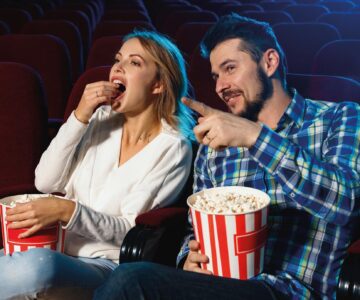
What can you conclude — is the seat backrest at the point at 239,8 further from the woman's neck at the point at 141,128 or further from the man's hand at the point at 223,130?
the man's hand at the point at 223,130

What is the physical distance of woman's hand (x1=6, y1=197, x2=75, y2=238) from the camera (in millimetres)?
868

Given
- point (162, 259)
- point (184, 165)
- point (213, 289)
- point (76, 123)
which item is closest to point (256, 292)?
point (213, 289)

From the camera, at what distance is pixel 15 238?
34.8 inches

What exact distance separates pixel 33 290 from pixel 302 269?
1.21 ft

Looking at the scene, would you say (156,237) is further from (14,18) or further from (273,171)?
(14,18)

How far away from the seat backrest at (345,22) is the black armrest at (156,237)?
1.54 m

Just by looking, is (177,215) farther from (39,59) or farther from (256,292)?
(39,59)

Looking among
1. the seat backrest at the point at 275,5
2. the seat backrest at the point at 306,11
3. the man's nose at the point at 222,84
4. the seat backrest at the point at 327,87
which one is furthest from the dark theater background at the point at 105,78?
the seat backrest at the point at 275,5

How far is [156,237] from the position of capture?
2.98ft

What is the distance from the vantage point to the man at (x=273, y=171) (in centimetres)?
73

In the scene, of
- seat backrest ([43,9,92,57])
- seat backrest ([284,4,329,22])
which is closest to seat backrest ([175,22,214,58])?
seat backrest ([43,9,92,57])

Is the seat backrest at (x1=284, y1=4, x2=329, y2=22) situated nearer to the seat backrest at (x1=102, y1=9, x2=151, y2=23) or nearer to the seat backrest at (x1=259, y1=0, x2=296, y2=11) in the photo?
the seat backrest at (x1=259, y1=0, x2=296, y2=11)

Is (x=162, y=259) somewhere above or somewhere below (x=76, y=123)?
below

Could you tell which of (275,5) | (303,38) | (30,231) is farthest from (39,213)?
(275,5)
